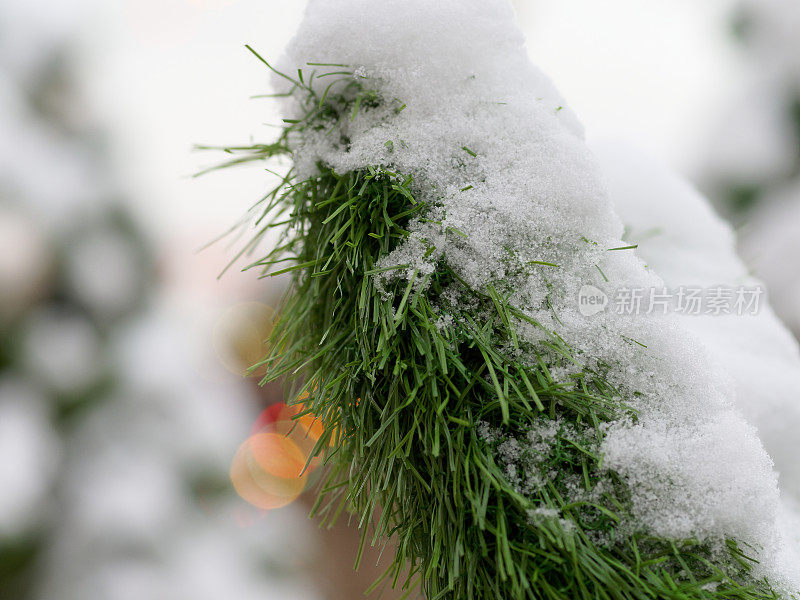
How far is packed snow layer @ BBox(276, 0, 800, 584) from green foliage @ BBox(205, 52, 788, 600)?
17 millimetres

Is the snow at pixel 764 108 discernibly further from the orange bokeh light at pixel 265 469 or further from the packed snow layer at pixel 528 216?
the orange bokeh light at pixel 265 469

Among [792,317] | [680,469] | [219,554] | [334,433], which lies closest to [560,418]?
[680,469]

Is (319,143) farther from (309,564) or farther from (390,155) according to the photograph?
A: (309,564)

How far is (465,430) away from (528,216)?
0.18 meters

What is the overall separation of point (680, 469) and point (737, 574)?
83 mm

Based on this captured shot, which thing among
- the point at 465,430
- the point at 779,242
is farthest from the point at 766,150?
the point at 465,430

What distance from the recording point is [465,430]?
338 millimetres

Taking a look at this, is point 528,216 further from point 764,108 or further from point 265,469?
point 265,469

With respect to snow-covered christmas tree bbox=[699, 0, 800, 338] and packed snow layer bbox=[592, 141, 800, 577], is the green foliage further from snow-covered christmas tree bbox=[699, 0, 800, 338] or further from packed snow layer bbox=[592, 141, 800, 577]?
snow-covered christmas tree bbox=[699, 0, 800, 338]

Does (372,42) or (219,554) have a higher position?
(372,42)

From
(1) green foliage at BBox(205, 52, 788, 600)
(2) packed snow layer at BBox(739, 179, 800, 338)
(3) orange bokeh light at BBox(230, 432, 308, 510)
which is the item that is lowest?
(3) orange bokeh light at BBox(230, 432, 308, 510)

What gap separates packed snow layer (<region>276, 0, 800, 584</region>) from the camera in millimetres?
335

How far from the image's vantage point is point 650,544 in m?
0.33

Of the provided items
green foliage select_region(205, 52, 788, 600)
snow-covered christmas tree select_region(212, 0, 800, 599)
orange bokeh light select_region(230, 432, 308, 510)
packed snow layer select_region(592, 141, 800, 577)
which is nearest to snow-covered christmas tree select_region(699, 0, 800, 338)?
packed snow layer select_region(592, 141, 800, 577)
